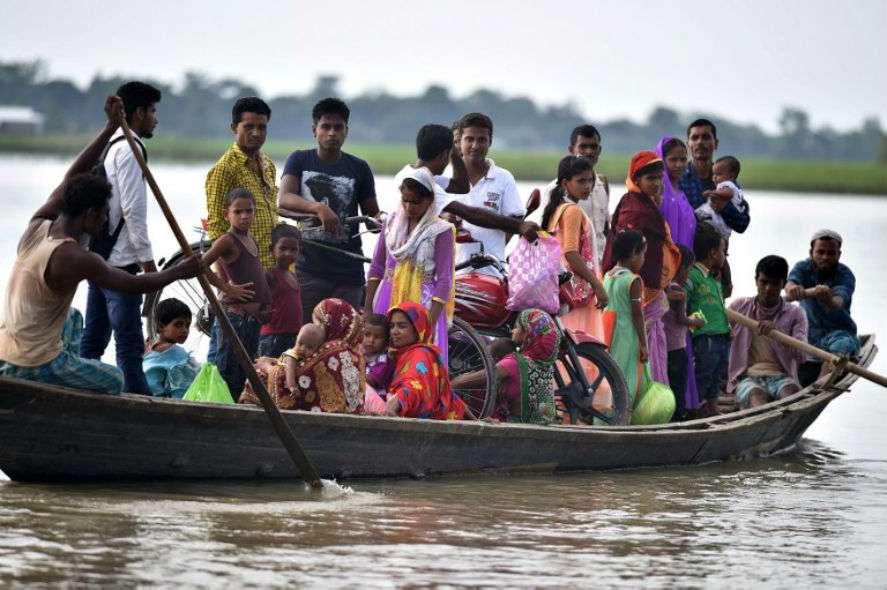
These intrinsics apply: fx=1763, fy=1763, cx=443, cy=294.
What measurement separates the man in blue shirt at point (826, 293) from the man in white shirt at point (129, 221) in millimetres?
4341

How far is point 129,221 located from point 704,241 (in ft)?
11.9

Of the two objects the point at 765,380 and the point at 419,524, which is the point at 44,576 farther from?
the point at 765,380

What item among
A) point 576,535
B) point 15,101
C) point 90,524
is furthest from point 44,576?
point 15,101

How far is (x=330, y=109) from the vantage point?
8.57 m

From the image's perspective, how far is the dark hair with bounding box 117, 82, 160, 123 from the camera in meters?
7.44

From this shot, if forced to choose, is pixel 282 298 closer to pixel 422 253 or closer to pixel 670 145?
pixel 422 253

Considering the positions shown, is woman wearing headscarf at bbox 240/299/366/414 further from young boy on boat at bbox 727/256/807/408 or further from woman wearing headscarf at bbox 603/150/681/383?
young boy on boat at bbox 727/256/807/408

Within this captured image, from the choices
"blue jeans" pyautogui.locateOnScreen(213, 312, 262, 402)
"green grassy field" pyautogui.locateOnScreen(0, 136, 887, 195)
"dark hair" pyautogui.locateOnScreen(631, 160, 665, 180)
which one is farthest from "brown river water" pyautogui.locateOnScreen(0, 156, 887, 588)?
"green grassy field" pyautogui.locateOnScreen(0, 136, 887, 195)

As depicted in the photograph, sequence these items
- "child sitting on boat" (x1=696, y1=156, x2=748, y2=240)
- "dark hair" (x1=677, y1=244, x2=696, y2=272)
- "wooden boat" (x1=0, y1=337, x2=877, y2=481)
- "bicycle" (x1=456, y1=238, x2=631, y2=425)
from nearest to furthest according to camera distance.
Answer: "wooden boat" (x1=0, y1=337, x2=877, y2=481) < "bicycle" (x1=456, y1=238, x2=631, y2=425) < "dark hair" (x1=677, y1=244, x2=696, y2=272) < "child sitting on boat" (x1=696, y1=156, x2=748, y2=240)

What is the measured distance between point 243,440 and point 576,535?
4.66 feet

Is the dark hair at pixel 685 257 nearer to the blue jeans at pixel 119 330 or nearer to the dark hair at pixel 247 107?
the dark hair at pixel 247 107

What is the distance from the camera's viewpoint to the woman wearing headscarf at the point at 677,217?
9562 millimetres

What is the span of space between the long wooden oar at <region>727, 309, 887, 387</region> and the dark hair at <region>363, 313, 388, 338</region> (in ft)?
9.10

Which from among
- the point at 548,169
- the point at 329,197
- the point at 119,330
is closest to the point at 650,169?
the point at 329,197
